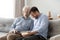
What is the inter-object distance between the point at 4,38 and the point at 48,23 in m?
1.01

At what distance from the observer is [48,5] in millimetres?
4555

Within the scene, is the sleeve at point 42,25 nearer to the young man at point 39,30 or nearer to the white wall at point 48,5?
the young man at point 39,30

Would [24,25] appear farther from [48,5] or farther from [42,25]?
[48,5]

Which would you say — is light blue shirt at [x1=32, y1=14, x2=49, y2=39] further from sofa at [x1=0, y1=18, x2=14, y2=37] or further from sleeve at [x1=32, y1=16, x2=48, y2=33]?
sofa at [x1=0, y1=18, x2=14, y2=37]

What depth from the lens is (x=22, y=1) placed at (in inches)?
185

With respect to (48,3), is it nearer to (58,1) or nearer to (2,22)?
(58,1)

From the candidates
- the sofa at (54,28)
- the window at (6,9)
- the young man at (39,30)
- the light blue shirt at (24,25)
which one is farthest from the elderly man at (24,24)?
the window at (6,9)

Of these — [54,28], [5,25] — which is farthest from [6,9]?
[54,28]

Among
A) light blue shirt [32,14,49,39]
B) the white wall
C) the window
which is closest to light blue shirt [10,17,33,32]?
light blue shirt [32,14,49,39]

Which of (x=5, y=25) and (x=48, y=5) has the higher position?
(x=48, y=5)

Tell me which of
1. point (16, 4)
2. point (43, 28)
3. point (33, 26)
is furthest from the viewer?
point (16, 4)

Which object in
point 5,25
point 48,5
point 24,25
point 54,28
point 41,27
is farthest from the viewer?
point 48,5

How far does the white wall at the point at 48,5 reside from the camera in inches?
175

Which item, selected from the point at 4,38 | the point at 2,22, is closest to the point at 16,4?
the point at 2,22
